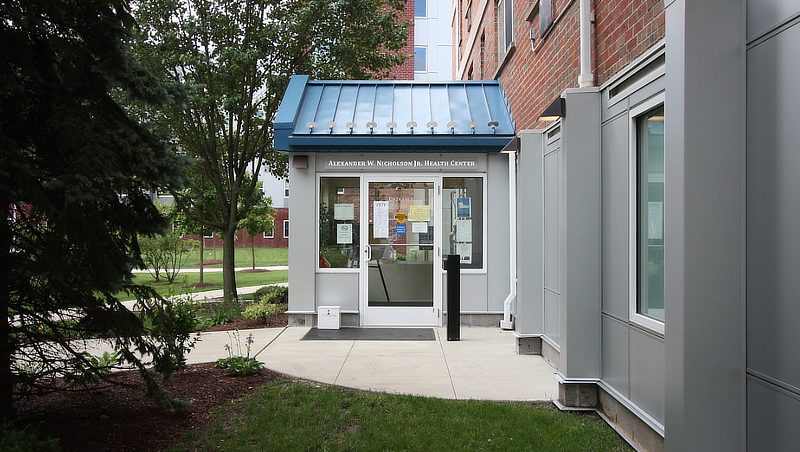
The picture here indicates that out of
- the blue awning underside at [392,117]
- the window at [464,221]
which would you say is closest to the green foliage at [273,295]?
the blue awning underside at [392,117]

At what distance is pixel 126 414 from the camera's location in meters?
4.84

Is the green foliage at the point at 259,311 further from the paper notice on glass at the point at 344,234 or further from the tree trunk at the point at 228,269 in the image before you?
the tree trunk at the point at 228,269

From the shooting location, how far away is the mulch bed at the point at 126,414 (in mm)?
4246

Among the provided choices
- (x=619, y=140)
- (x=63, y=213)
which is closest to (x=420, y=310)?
(x=619, y=140)

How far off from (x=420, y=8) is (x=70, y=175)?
3581cm

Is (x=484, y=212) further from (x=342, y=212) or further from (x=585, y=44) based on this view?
(x=585, y=44)

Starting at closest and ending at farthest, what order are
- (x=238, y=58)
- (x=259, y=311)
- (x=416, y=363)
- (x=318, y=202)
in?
(x=416, y=363), (x=318, y=202), (x=259, y=311), (x=238, y=58)

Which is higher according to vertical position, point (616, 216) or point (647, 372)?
point (616, 216)

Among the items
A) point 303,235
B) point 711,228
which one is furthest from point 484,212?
point 711,228

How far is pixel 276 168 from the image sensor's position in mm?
16438

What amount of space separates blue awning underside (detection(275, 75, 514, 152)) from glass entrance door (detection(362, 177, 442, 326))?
0.79 metres

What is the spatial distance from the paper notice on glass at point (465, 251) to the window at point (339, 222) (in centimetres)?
177

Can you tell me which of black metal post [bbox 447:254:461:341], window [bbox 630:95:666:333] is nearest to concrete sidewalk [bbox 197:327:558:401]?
black metal post [bbox 447:254:461:341]

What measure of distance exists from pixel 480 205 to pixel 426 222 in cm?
101
